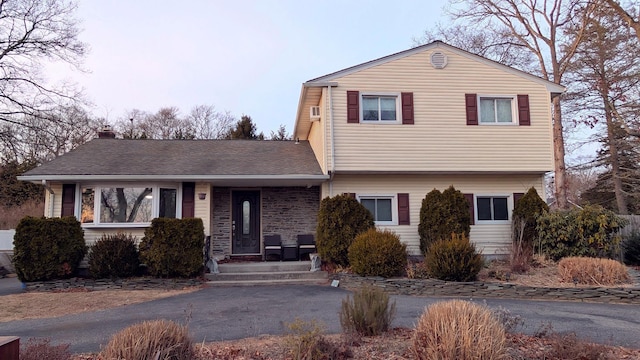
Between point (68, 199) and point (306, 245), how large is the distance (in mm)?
6216

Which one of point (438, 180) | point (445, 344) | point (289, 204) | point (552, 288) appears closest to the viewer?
point (445, 344)

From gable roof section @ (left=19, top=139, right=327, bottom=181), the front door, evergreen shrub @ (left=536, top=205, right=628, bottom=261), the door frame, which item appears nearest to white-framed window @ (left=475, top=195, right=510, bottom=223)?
evergreen shrub @ (left=536, top=205, right=628, bottom=261)

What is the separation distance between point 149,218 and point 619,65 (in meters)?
19.4

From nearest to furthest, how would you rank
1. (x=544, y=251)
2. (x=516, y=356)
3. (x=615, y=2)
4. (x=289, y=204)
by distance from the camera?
1. (x=516, y=356)
2. (x=544, y=251)
3. (x=289, y=204)
4. (x=615, y=2)

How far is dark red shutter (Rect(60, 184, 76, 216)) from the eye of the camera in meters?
10.6

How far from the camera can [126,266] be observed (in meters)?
9.53

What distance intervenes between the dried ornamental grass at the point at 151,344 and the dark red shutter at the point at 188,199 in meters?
7.46

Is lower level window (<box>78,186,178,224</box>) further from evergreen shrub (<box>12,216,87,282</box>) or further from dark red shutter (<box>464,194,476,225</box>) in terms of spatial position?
dark red shutter (<box>464,194,476,225</box>)

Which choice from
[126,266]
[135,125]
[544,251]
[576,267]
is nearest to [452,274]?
[576,267]

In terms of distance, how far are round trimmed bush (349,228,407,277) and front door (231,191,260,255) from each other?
424 cm

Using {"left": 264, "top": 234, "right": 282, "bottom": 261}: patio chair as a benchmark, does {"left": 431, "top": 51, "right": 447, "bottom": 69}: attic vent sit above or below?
above

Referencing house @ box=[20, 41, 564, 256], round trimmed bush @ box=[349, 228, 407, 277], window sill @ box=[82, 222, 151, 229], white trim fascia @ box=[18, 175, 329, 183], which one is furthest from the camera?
house @ box=[20, 41, 564, 256]

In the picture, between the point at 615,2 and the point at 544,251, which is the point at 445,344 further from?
the point at 615,2

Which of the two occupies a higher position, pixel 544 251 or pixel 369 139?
pixel 369 139
